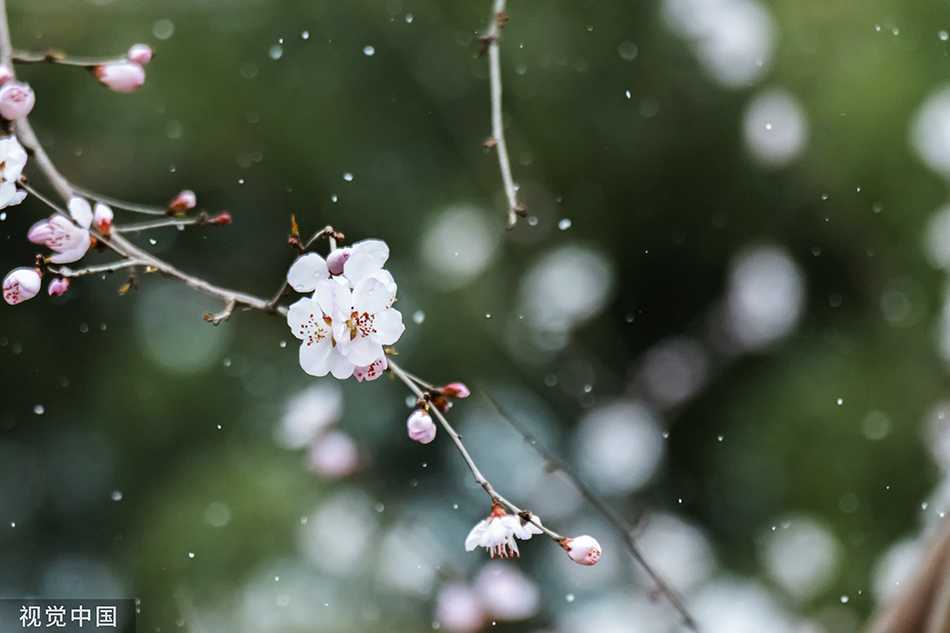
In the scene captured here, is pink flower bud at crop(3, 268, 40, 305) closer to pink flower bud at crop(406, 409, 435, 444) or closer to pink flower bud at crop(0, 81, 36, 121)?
pink flower bud at crop(0, 81, 36, 121)

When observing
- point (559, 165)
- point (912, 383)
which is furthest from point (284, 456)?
point (912, 383)

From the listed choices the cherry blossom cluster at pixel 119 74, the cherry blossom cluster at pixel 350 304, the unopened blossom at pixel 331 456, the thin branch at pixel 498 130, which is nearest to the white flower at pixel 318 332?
the cherry blossom cluster at pixel 350 304

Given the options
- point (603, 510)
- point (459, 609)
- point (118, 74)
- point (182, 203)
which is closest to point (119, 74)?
point (118, 74)

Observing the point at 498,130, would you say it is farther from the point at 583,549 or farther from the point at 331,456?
the point at 331,456

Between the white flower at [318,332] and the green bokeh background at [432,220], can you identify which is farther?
the green bokeh background at [432,220]

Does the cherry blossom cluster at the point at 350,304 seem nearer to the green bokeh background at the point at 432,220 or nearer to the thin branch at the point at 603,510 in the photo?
the thin branch at the point at 603,510

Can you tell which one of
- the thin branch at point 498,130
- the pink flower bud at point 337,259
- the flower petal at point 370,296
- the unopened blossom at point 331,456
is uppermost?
the thin branch at point 498,130

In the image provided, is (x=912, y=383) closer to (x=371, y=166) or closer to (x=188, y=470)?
(x=371, y=166)

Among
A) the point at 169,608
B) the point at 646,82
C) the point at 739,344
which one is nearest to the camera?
the point at 169,608
